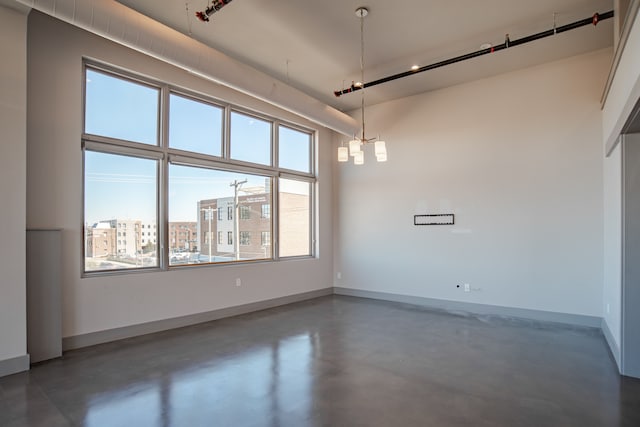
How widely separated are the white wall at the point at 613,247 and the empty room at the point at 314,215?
7 cm

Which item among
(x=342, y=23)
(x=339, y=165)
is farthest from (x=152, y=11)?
(x=339, y=165)

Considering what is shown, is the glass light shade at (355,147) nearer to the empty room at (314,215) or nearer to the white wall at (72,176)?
the empty room at (314,215)

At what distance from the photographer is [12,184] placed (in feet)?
11.0

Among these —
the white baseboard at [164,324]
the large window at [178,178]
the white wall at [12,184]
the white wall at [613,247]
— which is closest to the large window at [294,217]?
the large window at [178,178]

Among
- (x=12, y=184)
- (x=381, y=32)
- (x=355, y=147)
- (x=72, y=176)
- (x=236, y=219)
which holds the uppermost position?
(x=381, y=32)

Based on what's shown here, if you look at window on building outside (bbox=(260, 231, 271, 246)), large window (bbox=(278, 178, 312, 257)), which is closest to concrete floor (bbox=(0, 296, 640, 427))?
window on building outside (bbox=(260, 231, 271, 246))

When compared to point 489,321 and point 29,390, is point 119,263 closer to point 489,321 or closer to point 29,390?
→ point 29,390

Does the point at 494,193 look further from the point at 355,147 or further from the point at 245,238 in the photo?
the point at 245,238

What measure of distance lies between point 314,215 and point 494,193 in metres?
3.32

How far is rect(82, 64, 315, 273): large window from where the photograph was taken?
4.36 metres

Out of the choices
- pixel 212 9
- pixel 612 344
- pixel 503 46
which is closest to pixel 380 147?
pixel 503 46

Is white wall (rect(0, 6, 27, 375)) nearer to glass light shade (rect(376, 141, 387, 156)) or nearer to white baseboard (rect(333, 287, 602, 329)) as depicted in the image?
glass light shade (rect(376, 141, 387, 156))

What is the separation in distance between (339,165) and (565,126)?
3.96 m

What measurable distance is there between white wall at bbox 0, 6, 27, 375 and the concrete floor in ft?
1.58
